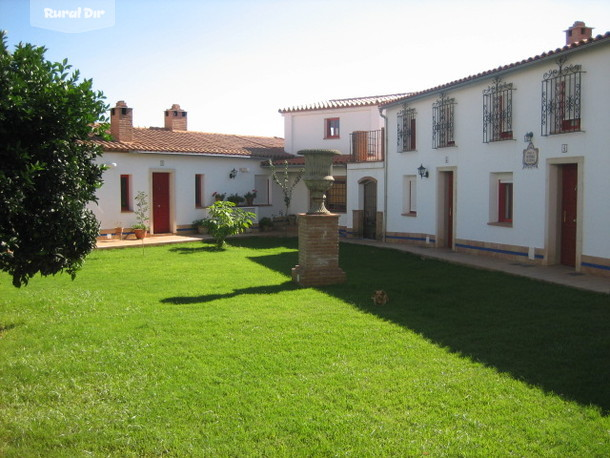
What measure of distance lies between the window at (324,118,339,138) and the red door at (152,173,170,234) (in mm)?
8024

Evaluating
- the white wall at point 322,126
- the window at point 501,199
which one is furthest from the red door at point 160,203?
the window at point 501,199

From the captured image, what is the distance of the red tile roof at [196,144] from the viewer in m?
20.3

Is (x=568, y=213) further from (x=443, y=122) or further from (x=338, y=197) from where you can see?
(x=338, y=197)

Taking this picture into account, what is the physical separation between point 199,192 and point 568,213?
14.3m

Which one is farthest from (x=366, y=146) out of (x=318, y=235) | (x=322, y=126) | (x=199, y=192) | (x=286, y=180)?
(x=318, y=235)

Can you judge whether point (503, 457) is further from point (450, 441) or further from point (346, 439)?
point (346, 439)

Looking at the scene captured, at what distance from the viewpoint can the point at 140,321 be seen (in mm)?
8305

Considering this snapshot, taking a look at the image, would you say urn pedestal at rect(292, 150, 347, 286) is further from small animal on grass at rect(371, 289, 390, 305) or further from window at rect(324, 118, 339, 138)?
window at rect(324, 118, 339, 138)

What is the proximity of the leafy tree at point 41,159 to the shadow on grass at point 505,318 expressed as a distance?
4672 mm

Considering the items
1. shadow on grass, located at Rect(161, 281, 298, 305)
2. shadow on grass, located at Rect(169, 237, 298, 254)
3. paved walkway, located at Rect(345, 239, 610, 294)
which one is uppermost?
shadow on grass, located at Rect(169, 237, 298, 254)

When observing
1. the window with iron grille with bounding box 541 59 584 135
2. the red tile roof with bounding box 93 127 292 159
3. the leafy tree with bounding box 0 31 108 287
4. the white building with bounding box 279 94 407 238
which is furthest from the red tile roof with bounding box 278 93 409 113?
the leafy tree with bounding box 0 31 108 287

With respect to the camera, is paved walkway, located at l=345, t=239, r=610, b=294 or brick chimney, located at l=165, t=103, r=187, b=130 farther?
brick chimney, located at l=165, t=103, r=187, b=130

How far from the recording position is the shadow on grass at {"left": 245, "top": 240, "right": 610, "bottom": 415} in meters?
5.96

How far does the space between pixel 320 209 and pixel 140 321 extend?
4558mm
